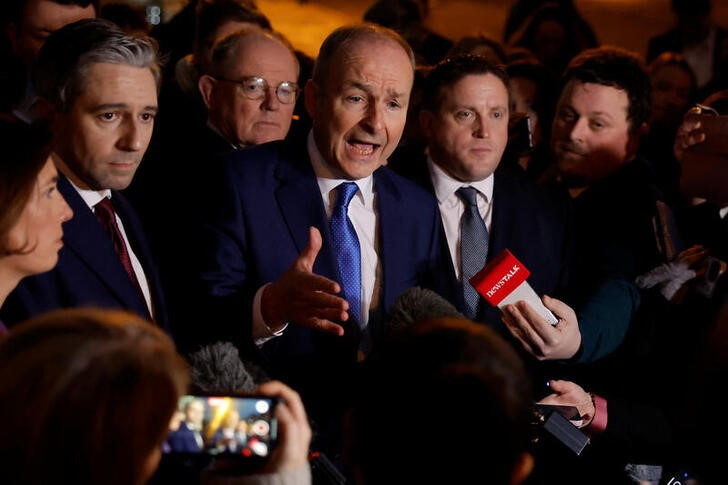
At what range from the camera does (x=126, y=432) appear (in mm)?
1167

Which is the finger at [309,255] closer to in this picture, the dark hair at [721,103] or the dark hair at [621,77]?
the dark hair at [621,77]

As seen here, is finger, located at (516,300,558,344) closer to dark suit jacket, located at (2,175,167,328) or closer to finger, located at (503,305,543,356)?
finger, located at (503,305,543,356)

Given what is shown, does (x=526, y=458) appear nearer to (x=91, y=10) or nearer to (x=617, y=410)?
(x=617, y=410)

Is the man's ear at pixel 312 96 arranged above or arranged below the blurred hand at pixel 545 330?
above

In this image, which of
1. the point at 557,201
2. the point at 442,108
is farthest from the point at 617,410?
the point at 442,108

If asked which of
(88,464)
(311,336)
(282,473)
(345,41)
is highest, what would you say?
(345,41)

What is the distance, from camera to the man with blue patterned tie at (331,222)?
7.61ft

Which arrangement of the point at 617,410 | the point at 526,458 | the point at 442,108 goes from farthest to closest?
the point at 442,108 < the point at 617,410 < the point at 526,458

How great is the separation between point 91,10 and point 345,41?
4.23ft

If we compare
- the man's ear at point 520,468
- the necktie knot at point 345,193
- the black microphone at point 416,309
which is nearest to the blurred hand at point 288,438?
the man's ear at point 520,468

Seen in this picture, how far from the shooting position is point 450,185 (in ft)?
9.00

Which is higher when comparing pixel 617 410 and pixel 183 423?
pixel 183 423

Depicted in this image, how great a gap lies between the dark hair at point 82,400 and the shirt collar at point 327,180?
1.28 m

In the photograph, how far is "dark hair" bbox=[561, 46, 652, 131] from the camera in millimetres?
3156
